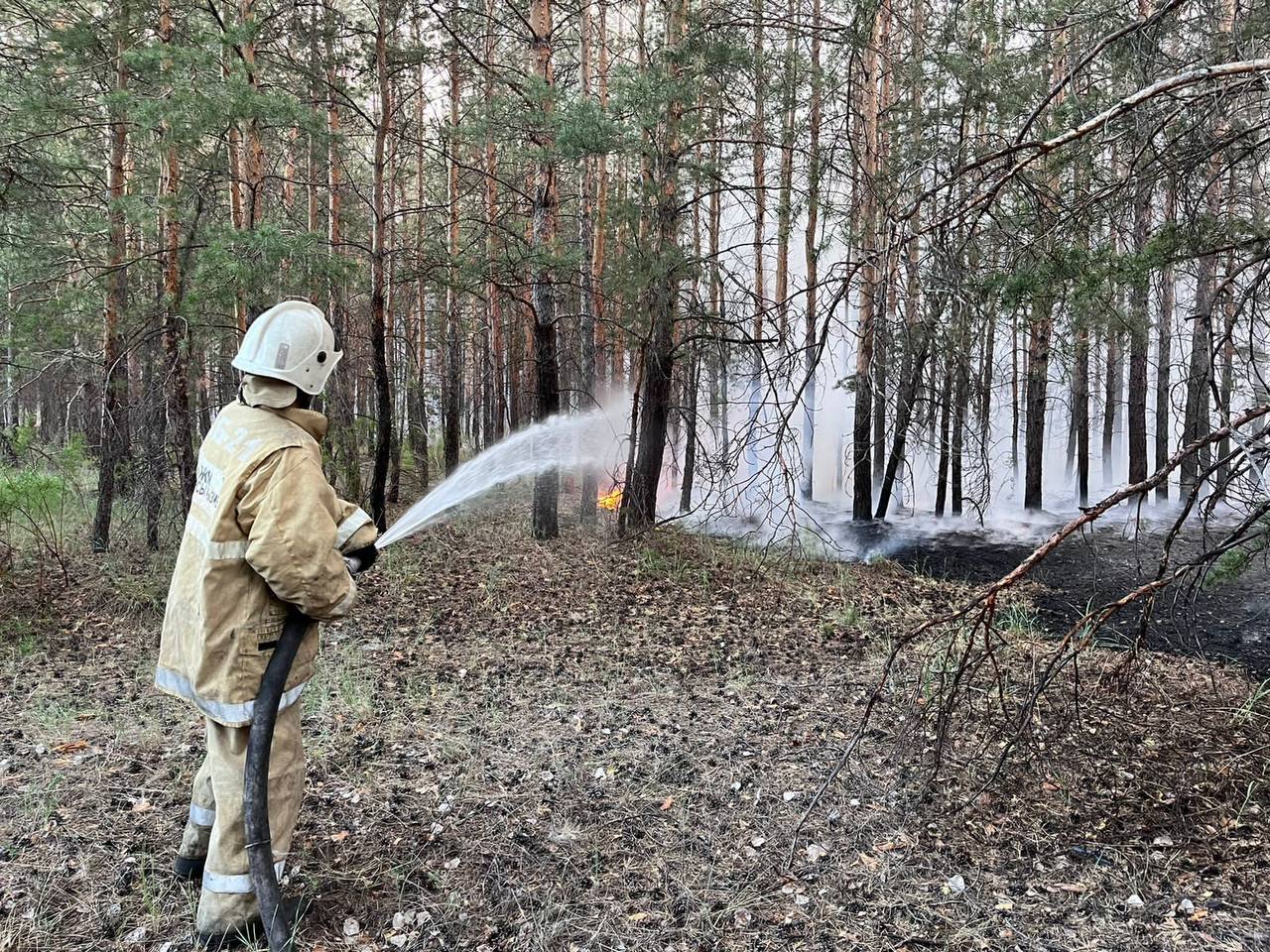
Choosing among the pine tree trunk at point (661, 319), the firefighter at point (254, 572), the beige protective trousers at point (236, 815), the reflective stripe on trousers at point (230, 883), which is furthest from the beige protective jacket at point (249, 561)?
the pine tree trunk at point (661, 319)

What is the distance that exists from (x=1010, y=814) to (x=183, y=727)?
4615 mm

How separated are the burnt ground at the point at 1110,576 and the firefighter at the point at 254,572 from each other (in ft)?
13.3

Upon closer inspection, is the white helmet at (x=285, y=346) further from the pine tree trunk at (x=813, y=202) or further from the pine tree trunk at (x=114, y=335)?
the pine tree trunk at (x=114, y=335)

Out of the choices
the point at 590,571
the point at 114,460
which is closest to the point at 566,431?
the point at 590,571

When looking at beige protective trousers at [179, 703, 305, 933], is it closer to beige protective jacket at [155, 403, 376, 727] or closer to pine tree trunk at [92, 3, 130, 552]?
beige protective jacket at [155, 403, 376, 727]

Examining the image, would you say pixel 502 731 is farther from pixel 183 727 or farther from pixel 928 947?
pixel 928 947

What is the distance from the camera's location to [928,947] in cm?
298

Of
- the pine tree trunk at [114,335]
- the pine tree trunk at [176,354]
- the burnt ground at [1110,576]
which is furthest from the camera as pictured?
the pine tree trunk at [114,335]

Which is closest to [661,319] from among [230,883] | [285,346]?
[285,346]

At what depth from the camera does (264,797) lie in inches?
106

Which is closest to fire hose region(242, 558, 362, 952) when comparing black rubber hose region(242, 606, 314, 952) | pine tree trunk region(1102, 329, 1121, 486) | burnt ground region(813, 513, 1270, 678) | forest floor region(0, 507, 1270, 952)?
black rubber hose region(242, 606, 314, 952)

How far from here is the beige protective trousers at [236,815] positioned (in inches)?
109

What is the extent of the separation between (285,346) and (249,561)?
76cm

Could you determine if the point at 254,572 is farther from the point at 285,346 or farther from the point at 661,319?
the point at 661,319
